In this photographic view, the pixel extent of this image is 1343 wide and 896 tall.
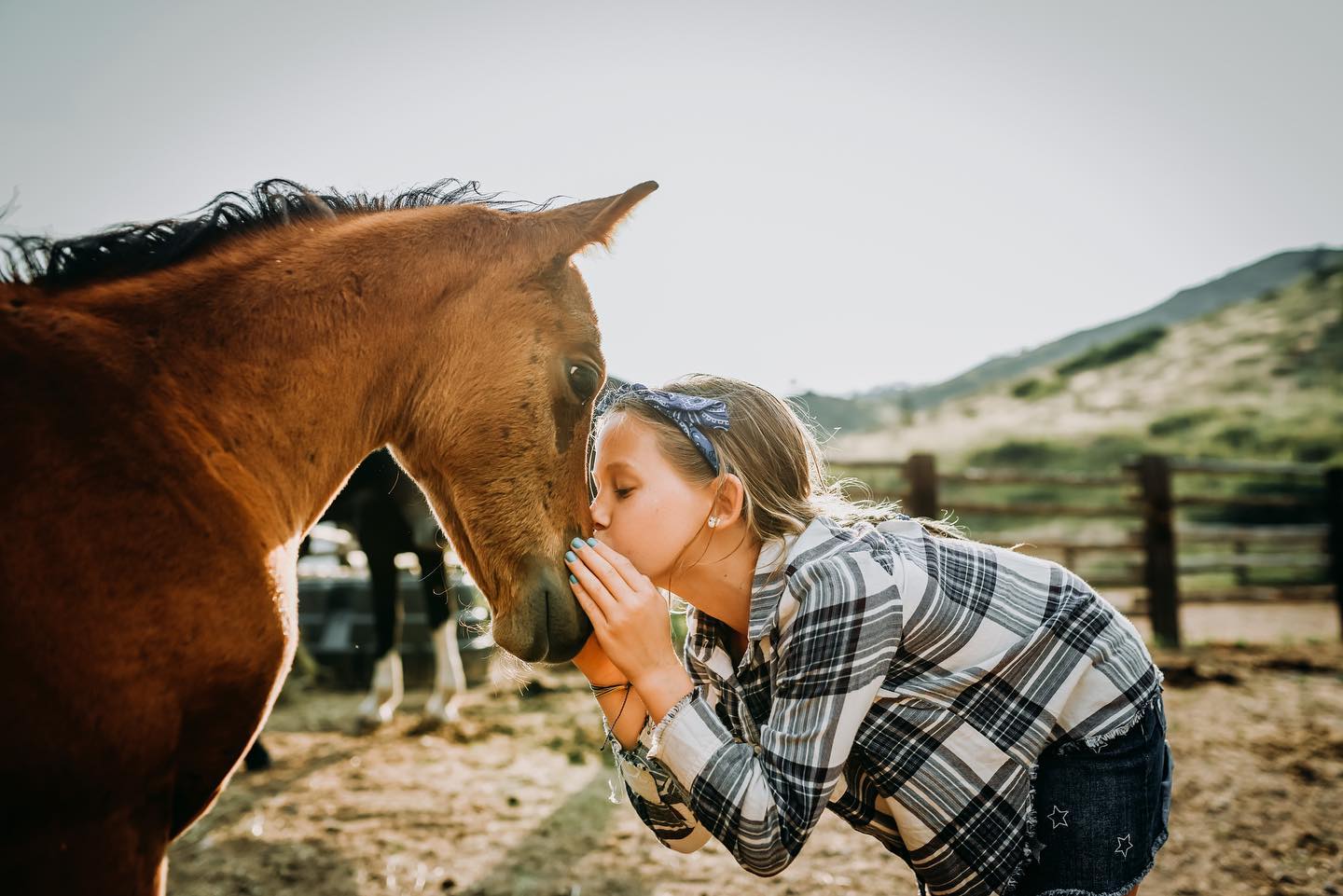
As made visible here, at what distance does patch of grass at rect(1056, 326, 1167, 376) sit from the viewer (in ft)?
183

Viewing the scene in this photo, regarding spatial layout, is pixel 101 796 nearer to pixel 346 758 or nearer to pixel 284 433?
pixel 284 433

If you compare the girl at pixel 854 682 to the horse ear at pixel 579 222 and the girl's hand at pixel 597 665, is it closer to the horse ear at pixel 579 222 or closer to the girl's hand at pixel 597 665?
the girl's hand at pixel 597 665

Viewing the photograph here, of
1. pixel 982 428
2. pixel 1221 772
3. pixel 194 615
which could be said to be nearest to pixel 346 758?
pixel 194 615

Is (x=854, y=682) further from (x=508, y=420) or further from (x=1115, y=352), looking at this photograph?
(x=1115, y=352)

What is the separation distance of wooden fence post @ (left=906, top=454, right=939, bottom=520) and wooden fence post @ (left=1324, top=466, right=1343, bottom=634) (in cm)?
Answer: 577

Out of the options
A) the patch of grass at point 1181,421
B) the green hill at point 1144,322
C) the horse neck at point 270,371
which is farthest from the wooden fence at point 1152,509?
the green hill at point 1144,322

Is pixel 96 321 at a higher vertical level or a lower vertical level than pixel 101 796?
higher

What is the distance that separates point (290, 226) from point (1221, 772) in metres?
5.37

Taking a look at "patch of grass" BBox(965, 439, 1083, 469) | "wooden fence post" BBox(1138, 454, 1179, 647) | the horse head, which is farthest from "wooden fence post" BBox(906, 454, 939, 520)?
"patch of grass" BBox(965, 439, 1083, 469)

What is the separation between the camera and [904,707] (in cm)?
176

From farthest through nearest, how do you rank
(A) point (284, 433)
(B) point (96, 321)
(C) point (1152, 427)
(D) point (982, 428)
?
(D) point (982, 428), (C) point (1152, 427), (A) point (284, 433), (B) point (96, 321)

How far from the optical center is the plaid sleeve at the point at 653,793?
1830 mm

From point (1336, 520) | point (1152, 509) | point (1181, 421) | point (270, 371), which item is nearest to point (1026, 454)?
point (1181, 421)

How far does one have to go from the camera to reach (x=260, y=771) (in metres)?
4.54
